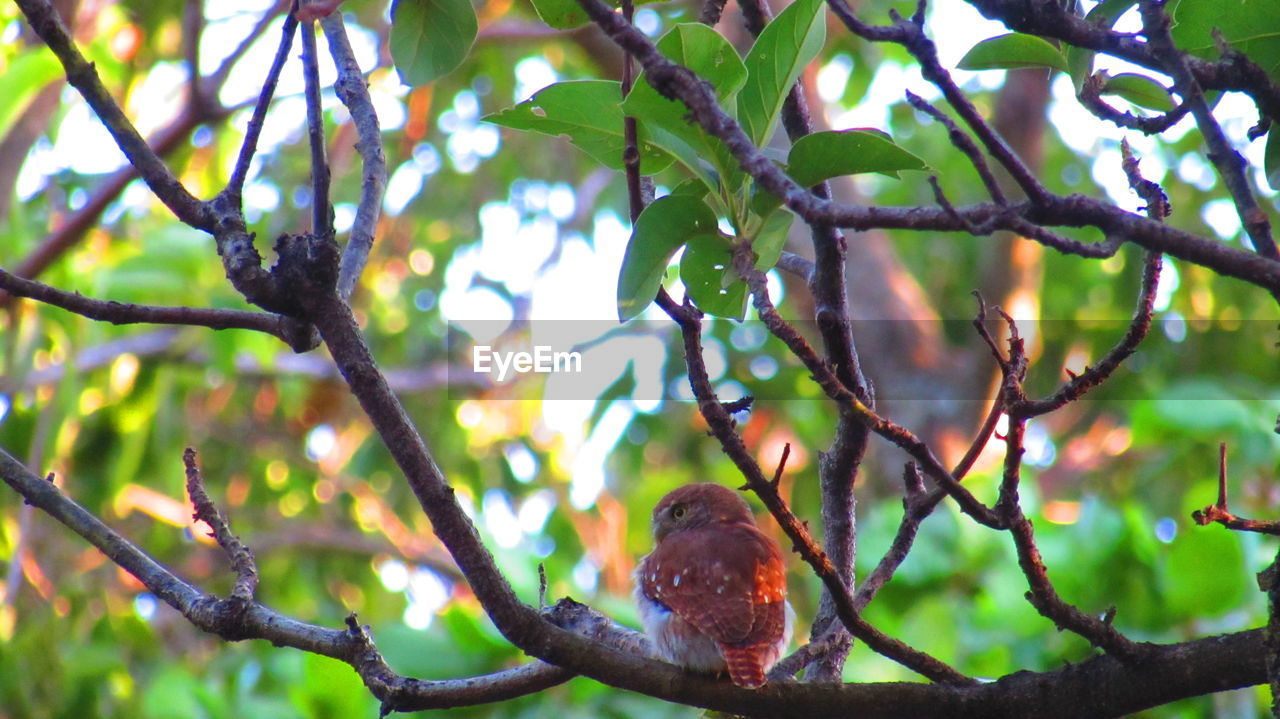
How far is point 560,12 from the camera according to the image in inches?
66.9

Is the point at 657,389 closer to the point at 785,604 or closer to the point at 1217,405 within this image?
the point at 1217,405

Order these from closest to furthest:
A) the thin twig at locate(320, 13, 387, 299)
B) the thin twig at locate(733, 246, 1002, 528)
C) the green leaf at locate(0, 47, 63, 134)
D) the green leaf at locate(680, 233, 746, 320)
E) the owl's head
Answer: the thin twig at locate(733, 246, 1002, 528), the green leaf at locate(680, 233, 746, 320), the thin twig at locate(320, 13, 387, 299), the owl's head, the green leaf at locate(0, 47, 63, 134)

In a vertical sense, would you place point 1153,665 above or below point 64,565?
below

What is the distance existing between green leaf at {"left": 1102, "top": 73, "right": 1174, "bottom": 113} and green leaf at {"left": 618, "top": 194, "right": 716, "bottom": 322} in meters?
0.62

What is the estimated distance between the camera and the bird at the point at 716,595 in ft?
8.32

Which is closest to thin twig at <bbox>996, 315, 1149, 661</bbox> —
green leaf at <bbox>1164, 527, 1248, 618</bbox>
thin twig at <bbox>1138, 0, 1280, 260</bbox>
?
thin twig at <bbox>1138, 0, 1280, 260</bbox>

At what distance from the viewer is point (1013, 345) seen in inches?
62.8

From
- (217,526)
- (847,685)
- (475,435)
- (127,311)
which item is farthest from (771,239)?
(475,435)

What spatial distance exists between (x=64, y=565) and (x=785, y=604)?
23.5 ft

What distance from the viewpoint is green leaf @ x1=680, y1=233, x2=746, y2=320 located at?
164 centimetres

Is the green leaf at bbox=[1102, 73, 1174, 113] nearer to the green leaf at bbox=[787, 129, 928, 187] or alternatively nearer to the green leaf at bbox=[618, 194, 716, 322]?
the green leaf at bbox=[787, 129, 928, 187]

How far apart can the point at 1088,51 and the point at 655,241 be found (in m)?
0.63

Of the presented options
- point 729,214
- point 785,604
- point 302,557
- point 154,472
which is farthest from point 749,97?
point 302,557

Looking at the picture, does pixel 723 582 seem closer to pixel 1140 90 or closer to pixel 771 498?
pixel 771 498
